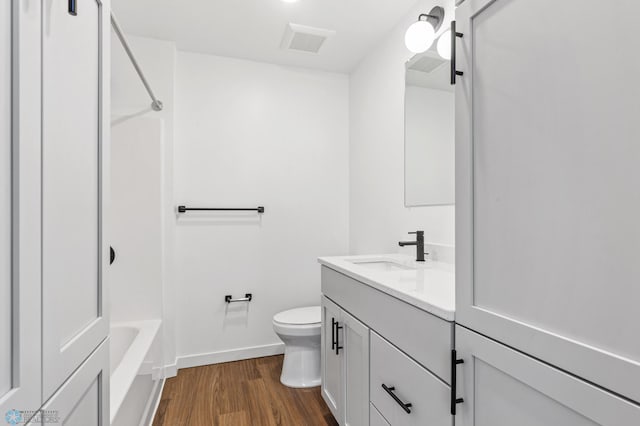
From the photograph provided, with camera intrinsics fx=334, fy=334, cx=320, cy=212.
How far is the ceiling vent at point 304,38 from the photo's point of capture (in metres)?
2.19

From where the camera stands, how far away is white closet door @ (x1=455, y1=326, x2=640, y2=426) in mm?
537

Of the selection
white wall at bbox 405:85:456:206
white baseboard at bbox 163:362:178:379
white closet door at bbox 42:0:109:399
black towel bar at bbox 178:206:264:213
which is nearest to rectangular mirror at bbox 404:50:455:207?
white wall at bbox 405:85:456:206

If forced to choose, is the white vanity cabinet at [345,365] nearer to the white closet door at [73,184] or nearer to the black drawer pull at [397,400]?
the black drawer pull at [397,400]

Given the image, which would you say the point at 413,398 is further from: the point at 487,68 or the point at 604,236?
the point at 487,68

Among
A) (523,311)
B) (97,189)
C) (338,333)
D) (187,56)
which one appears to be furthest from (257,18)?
(523,311)

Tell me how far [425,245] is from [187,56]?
2173mm

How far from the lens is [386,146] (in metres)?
2.31

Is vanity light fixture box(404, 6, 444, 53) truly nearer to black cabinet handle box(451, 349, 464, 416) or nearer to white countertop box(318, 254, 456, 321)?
white countertop box(318, 254, 456, 321)

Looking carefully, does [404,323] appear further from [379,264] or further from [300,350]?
[300,350]

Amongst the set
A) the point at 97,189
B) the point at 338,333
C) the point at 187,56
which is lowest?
the point at 338,333

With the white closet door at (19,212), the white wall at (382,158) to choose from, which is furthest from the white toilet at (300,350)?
the white closet door at (19,212)

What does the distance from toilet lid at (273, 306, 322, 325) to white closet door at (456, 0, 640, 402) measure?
4.87ft

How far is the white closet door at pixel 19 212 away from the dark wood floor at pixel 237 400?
1.49m

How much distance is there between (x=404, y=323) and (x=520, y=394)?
1.43 feet
